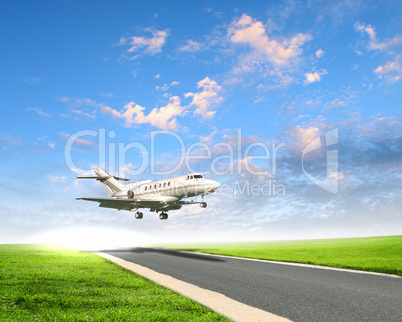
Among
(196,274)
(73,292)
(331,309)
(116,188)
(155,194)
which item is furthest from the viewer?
(116,188)

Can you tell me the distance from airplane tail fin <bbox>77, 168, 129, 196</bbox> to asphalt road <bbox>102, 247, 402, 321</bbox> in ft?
160

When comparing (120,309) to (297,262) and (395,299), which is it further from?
(297,262)

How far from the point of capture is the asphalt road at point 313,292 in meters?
7.00

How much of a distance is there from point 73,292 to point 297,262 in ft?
41.7

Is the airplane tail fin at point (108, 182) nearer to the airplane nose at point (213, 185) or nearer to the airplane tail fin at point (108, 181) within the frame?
the airplane tail fin at point (108, 181)

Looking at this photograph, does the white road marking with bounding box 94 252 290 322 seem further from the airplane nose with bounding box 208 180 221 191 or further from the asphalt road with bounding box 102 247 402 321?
the airplane nose with bounding box 208 180 221 191

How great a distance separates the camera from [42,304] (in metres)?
8.08

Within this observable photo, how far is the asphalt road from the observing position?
23.0ft

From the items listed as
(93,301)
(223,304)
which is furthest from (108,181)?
(223,304)

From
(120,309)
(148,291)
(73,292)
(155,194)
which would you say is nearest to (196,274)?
(148,291)

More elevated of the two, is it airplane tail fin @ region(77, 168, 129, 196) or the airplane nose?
airplane tail fin @ region(77, 168, 129, 196)

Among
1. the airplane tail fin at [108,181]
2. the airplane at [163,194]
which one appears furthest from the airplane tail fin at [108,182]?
the airplane at [163,194]

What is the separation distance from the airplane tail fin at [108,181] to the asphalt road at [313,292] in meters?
48.9

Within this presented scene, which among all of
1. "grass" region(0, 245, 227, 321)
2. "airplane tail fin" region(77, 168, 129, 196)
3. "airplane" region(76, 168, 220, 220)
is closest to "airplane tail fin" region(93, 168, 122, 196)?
"airplane tail fin" region(77, 168, 129, 196)
